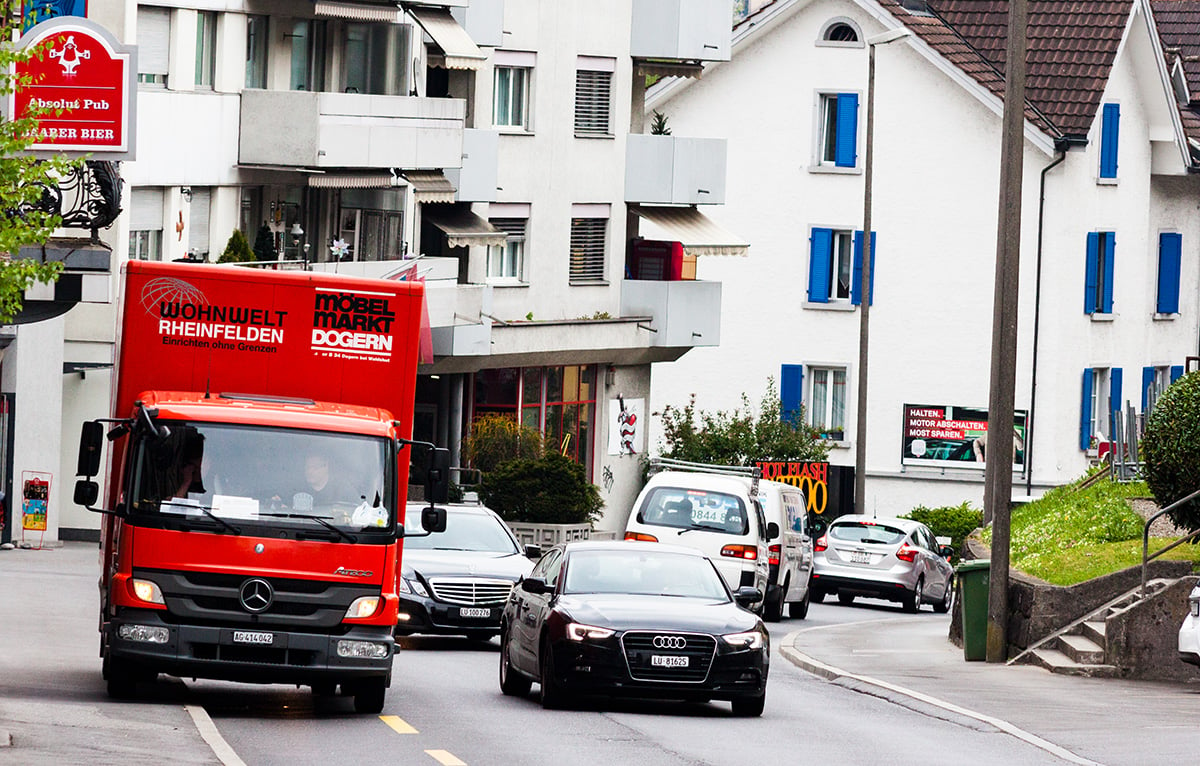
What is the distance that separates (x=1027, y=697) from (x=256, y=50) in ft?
83.6

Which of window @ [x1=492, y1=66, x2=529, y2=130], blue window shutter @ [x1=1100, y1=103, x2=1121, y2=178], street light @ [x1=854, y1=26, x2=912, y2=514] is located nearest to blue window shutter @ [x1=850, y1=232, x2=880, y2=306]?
blue window shutter @ [x1=1100, y1=103, x2=1121, y2=178]

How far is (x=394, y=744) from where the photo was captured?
17047mm

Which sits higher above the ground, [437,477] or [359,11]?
[359,11]

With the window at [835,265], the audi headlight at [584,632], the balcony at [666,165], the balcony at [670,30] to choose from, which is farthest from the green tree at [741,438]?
the audi headlight at [584,632]

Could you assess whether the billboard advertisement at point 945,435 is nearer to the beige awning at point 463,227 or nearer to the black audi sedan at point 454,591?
the beige awning at point 463,227

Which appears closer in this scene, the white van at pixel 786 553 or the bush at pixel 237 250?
the white van at pixel 786 553

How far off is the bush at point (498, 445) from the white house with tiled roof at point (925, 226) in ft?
41.6

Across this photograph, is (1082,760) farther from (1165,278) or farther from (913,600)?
(1165,278)

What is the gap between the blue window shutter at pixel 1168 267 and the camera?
63.1 meters

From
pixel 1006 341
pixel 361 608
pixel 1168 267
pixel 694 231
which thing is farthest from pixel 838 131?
pixel 361 608

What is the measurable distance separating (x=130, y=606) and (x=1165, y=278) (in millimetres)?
48697

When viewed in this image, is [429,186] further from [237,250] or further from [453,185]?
[237,250]

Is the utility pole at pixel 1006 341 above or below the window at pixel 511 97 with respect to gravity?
below

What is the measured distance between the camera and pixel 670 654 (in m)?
19.5
